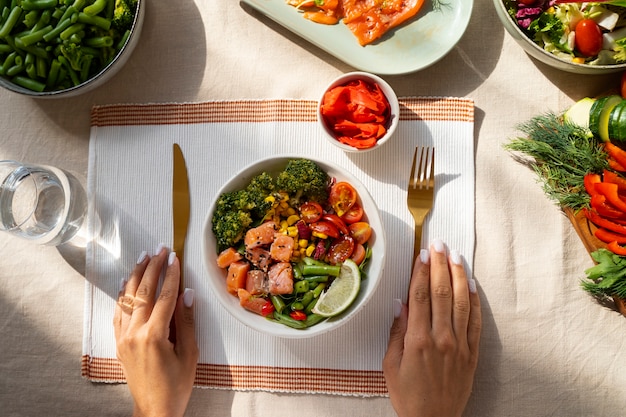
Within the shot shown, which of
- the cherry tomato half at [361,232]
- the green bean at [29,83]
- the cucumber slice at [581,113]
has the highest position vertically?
the green bean at [29,83]

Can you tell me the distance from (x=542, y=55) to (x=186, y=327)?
55.5 inches

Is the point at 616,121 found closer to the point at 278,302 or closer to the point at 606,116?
the point at 606,116

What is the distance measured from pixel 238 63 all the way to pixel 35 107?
0.74m

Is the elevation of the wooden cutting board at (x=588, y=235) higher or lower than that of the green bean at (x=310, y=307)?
higher

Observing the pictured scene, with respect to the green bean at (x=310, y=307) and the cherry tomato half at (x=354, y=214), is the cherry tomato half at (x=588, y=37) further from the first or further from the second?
the green bean at (x=310, y=307)

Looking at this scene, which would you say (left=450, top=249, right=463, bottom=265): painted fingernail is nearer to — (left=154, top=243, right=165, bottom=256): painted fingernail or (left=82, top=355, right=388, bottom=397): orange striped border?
(left=82, top=355, right=388, bottom=397): orange striped border

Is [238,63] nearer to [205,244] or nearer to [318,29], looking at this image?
[318,29]

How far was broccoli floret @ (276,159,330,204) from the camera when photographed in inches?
56.7

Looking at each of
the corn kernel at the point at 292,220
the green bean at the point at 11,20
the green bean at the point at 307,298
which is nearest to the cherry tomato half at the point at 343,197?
the corn kernel at the point at 292,220

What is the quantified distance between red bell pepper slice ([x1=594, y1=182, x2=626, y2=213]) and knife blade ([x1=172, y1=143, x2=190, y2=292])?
1.27m

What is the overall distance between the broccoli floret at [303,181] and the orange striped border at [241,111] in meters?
0.30

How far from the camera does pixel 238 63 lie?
1771mm

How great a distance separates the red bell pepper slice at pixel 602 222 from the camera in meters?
1.50

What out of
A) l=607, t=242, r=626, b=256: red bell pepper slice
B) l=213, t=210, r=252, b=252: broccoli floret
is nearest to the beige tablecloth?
l=607, t=242, r=626, b=256: red bell pepper slice
